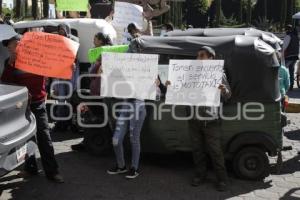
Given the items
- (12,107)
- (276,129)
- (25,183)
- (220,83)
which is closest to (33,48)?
(12,107)

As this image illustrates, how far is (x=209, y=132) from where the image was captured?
573 centimetres

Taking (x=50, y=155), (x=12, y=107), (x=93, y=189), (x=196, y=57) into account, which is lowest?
(x=93, y=189)

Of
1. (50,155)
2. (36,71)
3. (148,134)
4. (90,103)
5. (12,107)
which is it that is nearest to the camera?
(12,107)

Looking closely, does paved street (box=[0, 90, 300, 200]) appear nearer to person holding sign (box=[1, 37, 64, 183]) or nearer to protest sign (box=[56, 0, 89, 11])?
person holding sign (box=[1, 37, 64, 183])

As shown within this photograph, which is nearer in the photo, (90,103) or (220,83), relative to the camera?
(220,83)

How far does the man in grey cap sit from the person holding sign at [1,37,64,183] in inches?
66.9

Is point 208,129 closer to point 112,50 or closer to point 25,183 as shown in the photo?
point 112,50

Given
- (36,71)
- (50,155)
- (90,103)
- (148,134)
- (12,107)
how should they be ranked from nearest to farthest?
1. (12,107)
2. (36,71)
3. (50,155)
4. (148,134)
5. (90,103)

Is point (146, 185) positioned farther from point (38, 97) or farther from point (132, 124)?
point (38, 97)

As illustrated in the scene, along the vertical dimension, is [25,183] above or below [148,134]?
below

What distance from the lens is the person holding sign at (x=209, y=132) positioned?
5.70 metres

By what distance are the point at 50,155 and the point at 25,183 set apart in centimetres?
49

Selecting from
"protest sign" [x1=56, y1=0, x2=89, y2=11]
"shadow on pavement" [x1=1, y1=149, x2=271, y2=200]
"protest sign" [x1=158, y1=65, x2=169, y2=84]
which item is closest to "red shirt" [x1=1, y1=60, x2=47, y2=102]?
"shadow on pavement" [x1=1, y1=149, x2=271, y2=200]

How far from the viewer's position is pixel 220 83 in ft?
18.6
